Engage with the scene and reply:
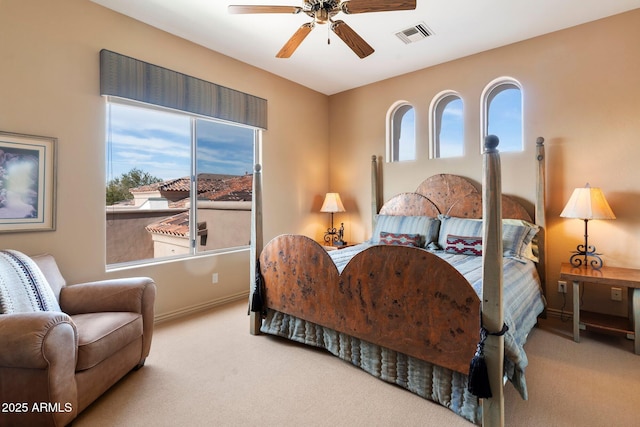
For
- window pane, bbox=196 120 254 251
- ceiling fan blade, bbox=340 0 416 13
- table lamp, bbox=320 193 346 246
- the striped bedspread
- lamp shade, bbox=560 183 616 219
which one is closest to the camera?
the striped bedspread

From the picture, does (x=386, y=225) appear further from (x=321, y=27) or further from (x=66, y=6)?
(x=66, y=6)

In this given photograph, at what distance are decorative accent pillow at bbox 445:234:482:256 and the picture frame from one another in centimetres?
364

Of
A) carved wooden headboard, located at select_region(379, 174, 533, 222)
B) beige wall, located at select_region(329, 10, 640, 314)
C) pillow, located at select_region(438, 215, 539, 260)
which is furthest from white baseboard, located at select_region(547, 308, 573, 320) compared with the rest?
carved wooden headboard, located at select_region(379, 174, 533, 222)

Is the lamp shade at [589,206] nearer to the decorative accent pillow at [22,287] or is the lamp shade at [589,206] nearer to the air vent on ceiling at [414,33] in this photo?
the air vent on ceiling at [414,33]

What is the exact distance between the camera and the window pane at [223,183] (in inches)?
146

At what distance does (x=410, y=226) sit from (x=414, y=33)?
82.9 inches

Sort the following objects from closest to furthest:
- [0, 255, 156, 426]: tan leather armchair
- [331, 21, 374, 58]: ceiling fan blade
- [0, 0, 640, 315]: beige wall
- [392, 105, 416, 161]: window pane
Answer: [0, 255, 156, 426]: tan leather armchair, [331, 21, 374, 58]: ceiling fan blade, [0, 0, 640, 315]: beige wall, [392, 105, 416, 161]: window pane

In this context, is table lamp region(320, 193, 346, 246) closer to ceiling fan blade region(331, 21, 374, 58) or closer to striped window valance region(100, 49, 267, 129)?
striped window valance region(100, 49, 267, 129)

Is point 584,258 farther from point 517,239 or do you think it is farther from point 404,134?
point 404,134

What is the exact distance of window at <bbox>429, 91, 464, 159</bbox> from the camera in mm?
4012


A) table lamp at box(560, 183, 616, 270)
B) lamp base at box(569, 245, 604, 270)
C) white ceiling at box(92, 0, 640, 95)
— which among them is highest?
white ceiling at box(92, 0, 640, 95)

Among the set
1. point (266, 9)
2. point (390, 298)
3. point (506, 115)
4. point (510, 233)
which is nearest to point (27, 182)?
point (266, 9)

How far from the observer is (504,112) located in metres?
3.70

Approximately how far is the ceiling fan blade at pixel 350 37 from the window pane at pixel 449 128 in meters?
1.97
